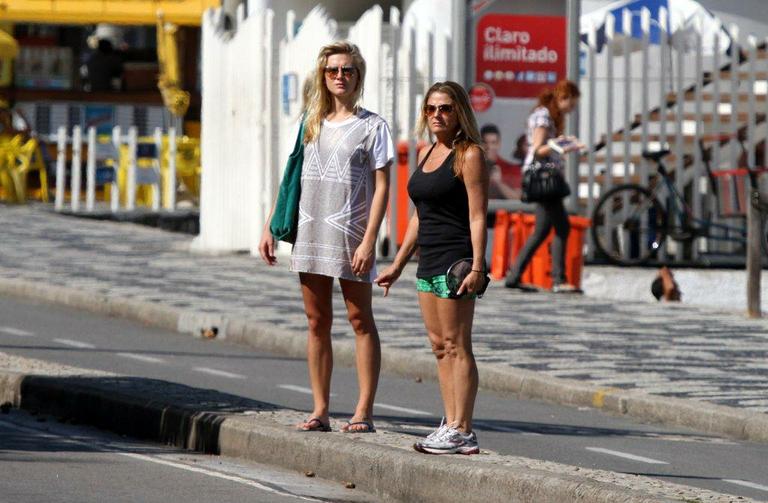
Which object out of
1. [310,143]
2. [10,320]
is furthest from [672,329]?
[310,143]

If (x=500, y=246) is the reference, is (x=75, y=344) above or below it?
below

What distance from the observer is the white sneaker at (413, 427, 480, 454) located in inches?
311

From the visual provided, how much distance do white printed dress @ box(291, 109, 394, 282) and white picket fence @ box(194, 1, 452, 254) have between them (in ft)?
31.7

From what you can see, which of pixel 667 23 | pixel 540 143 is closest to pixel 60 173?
pixel 667 23

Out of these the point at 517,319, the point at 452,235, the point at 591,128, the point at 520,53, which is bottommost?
the point at 517,319

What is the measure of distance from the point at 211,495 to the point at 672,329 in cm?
739

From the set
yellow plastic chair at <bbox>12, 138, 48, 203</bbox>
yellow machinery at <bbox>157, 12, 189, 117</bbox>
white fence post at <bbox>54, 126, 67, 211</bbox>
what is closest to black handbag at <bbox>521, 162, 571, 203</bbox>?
white fence post at <bbox>54, 126, 67, 211</bbox>

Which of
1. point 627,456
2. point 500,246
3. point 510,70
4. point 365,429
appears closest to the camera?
point 365,429

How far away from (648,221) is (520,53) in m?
2.06

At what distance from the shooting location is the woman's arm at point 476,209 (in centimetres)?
805

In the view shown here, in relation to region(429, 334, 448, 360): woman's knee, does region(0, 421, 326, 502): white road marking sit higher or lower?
lower

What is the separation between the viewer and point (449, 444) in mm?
7906

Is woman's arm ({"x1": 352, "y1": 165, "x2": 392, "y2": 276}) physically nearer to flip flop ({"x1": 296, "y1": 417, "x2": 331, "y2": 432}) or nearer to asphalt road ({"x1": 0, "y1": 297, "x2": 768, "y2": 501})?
flip flop ({"x1": 296, "y1": 417, "x2": 331, "y2": 432})

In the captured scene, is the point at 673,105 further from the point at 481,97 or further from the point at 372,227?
the point at 372,227
